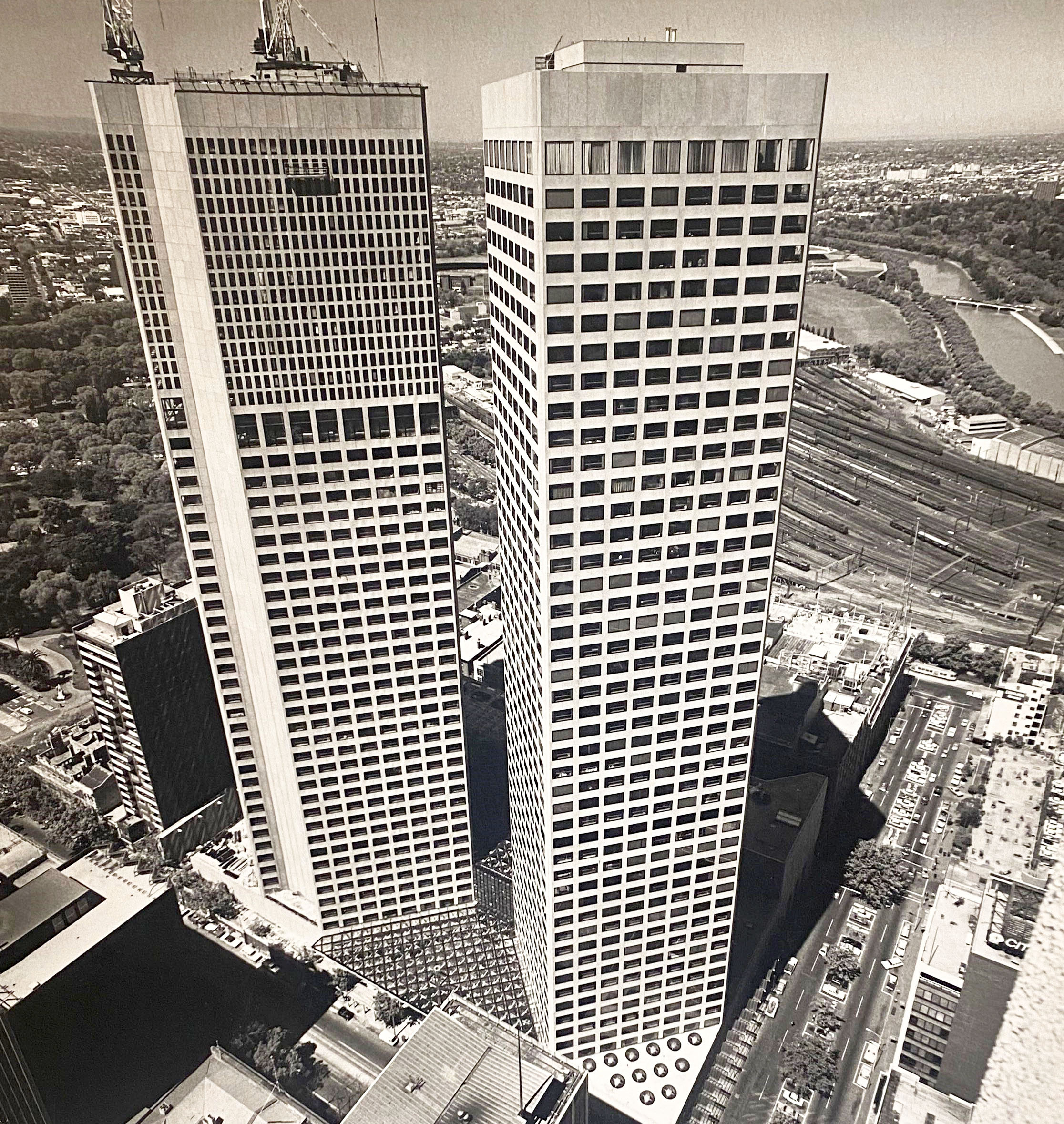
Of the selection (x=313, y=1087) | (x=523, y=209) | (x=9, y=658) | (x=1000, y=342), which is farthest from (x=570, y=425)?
(x=1000, y=342)

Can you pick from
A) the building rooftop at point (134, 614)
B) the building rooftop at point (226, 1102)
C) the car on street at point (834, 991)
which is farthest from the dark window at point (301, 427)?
the car on street at point (834, 991)

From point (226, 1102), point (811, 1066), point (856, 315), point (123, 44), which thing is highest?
point (123, 44)

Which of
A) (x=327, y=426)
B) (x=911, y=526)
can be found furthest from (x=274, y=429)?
(x=911, y=526)

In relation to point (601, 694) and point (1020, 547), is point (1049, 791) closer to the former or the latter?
point (1020, 547)

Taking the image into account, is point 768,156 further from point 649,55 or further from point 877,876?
point 877,876

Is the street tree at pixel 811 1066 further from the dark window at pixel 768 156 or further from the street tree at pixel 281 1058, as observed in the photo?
the dark window at pixel 768 156
